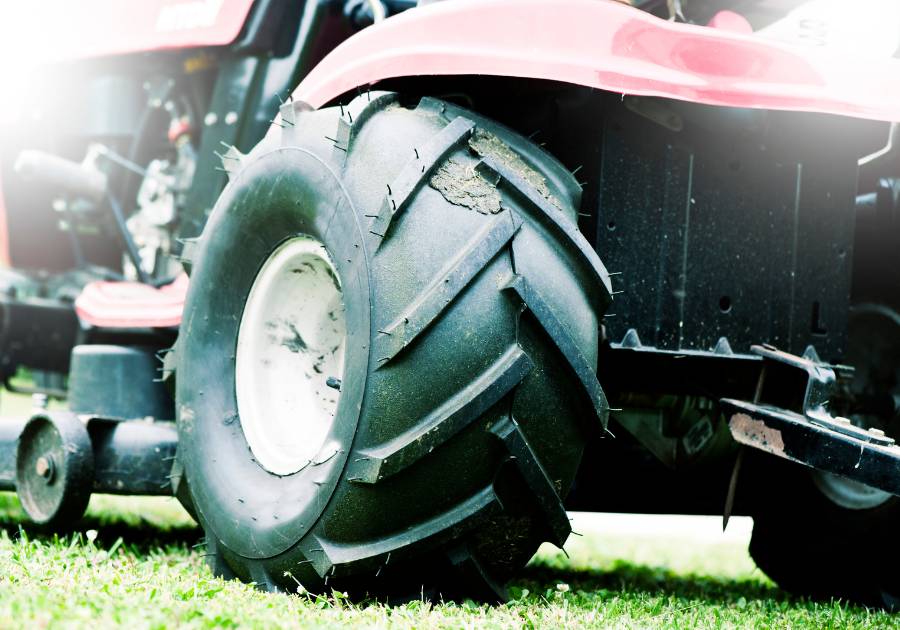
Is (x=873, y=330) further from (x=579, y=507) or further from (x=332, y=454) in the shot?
(x=332, y=454)

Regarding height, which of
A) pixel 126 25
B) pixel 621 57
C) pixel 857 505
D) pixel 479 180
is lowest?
pixel 857 505

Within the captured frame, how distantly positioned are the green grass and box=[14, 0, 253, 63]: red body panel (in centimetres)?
148

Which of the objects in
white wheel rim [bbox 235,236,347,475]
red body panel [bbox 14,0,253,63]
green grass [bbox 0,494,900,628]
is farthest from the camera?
red body panel [bbox 14,0,253,63]

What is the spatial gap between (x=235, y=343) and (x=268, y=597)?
662mm

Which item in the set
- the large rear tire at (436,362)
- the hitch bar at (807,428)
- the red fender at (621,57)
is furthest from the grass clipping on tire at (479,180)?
the hitch bar at (807,428)

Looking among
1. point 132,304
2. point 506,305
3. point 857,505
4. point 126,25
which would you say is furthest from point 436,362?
point 126,25

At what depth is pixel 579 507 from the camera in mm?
2904

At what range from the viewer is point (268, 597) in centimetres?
202

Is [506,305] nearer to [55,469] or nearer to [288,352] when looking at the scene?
[288,352]

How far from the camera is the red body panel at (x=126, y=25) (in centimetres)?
330

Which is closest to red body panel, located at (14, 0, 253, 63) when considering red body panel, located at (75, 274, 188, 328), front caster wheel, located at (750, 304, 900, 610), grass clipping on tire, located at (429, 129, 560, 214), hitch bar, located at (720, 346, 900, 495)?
red body panel, located at (75, 274, 188, 328)

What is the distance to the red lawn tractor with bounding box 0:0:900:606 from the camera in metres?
1.91

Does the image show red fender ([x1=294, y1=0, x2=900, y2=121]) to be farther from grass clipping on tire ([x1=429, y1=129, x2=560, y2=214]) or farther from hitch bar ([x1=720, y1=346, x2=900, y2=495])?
A: hitch bar ([x1=720, y1=346, x2=900, y2=495])

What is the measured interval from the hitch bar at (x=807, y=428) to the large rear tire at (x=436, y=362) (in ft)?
1.36
